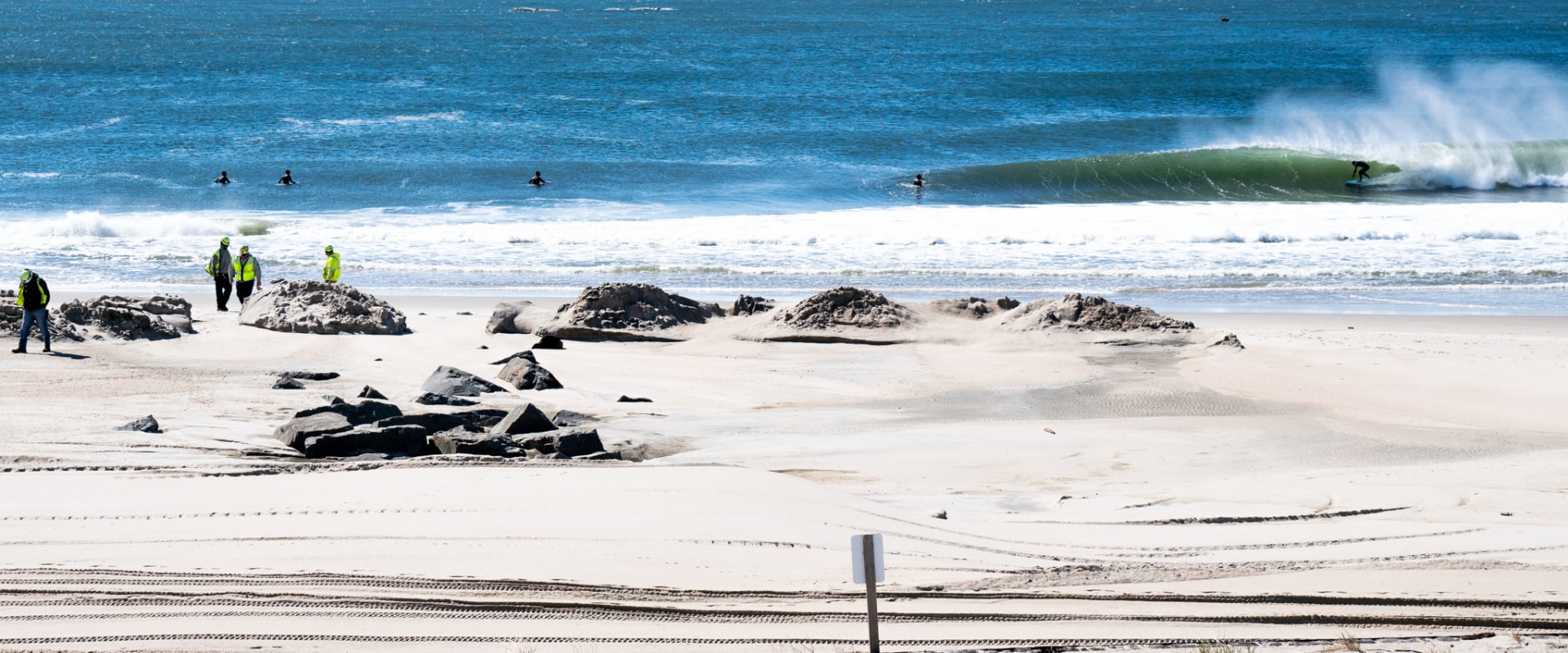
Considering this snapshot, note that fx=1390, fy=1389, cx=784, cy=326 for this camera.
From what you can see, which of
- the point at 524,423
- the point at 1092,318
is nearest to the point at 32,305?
the point at 524,423

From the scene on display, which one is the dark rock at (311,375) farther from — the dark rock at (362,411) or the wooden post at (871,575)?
the wooden post at (871,575)

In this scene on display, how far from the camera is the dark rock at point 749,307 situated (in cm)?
1466

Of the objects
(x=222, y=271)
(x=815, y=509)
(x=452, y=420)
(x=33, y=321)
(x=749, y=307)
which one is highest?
(x=222, y=271)

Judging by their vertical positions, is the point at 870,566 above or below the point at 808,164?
below

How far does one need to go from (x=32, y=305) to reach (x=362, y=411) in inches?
198

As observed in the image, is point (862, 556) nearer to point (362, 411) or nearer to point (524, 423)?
point (524, 423)

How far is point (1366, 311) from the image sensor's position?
54.4 ft

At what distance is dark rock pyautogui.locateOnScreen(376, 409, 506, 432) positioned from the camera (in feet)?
29.1

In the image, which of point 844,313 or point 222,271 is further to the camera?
point 222,271

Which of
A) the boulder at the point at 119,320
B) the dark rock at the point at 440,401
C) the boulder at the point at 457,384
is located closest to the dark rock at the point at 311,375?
the boulder at the point at 457,384

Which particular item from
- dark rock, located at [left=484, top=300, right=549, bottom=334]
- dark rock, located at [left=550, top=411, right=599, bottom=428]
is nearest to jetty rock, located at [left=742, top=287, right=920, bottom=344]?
dark rock, located at [left=484, top=300, right=549, bottom=334]

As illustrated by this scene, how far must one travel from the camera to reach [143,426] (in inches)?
336

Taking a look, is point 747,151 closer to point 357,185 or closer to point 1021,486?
point 357,185

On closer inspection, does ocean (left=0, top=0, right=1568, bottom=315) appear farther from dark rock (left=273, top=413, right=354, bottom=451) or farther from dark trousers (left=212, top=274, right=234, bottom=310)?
dark rock (left=273, top=413, right=354, bottom=451)
